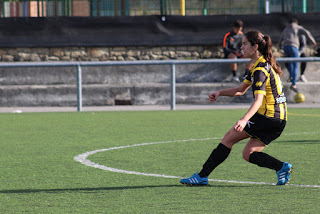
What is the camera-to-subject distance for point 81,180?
22.9ft

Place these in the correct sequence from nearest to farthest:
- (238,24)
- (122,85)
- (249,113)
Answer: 1. (249,113)
2. (238,24)
3. (122,85)

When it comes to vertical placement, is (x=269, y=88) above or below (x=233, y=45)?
below

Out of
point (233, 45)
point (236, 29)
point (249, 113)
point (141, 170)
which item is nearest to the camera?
point (249, 113)

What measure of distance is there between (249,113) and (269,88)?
45cm

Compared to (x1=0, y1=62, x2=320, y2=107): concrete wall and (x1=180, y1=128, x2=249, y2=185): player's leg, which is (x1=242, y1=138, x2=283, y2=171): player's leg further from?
(x1=0, y1=62, x2=320, y2=107): concrete wall

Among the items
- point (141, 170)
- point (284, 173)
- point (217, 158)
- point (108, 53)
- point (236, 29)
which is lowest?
point (141, 170)

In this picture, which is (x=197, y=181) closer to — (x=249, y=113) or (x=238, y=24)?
(x=249, y=113)

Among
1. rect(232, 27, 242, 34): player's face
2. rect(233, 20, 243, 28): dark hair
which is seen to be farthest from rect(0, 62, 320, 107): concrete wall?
rect(233, 20, 243, 28): dark hair

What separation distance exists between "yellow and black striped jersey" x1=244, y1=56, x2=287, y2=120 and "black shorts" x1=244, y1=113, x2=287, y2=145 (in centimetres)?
4

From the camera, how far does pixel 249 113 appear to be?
20.0 feet

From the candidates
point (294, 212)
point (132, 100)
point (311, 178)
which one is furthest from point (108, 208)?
point (132, 100)

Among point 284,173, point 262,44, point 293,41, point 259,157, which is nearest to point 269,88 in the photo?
point 262,44

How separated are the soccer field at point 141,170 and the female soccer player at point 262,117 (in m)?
0.18

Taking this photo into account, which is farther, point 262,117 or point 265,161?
point 265,161
